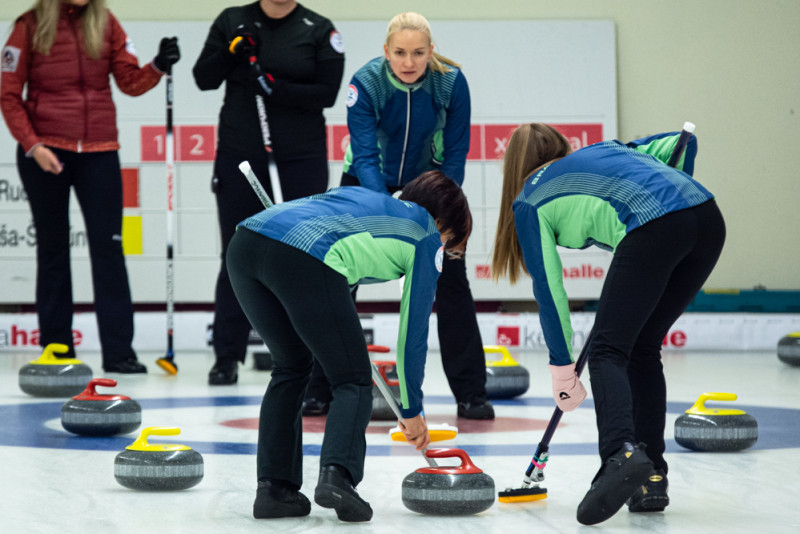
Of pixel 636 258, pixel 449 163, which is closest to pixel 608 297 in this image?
pixel 636 258

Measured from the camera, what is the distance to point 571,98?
23.8ft

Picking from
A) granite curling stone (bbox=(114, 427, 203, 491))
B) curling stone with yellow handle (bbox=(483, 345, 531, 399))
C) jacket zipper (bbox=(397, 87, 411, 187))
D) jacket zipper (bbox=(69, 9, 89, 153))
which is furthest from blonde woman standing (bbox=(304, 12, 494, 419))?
jacket zipper (bbox=(69, 9, 89, 153))

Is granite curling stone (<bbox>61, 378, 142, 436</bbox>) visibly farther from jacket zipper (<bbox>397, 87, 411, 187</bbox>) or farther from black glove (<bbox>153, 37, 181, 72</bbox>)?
black glove (<bbox>153, 37, 181, 72</bbox>)

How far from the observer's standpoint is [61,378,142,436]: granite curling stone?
322cm

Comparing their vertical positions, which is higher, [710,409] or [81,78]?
[81,78]

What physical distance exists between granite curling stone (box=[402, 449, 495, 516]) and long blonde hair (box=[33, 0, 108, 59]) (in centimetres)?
332

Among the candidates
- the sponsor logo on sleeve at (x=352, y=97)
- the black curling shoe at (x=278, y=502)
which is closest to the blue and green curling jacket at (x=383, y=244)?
the black curling shoe at (x=278, y=502)

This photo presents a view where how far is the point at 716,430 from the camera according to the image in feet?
9.88

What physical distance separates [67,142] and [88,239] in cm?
45

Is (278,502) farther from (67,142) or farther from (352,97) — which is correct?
(67,142)

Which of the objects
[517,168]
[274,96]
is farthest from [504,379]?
[517,168]

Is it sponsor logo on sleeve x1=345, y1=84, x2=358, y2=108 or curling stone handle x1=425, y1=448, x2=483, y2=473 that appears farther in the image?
sponsor logo on sleeve x1=345, y1=84, x2=358, y2=108

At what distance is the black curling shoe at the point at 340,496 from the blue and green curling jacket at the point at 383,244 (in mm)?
225

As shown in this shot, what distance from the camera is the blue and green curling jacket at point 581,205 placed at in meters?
2.28
